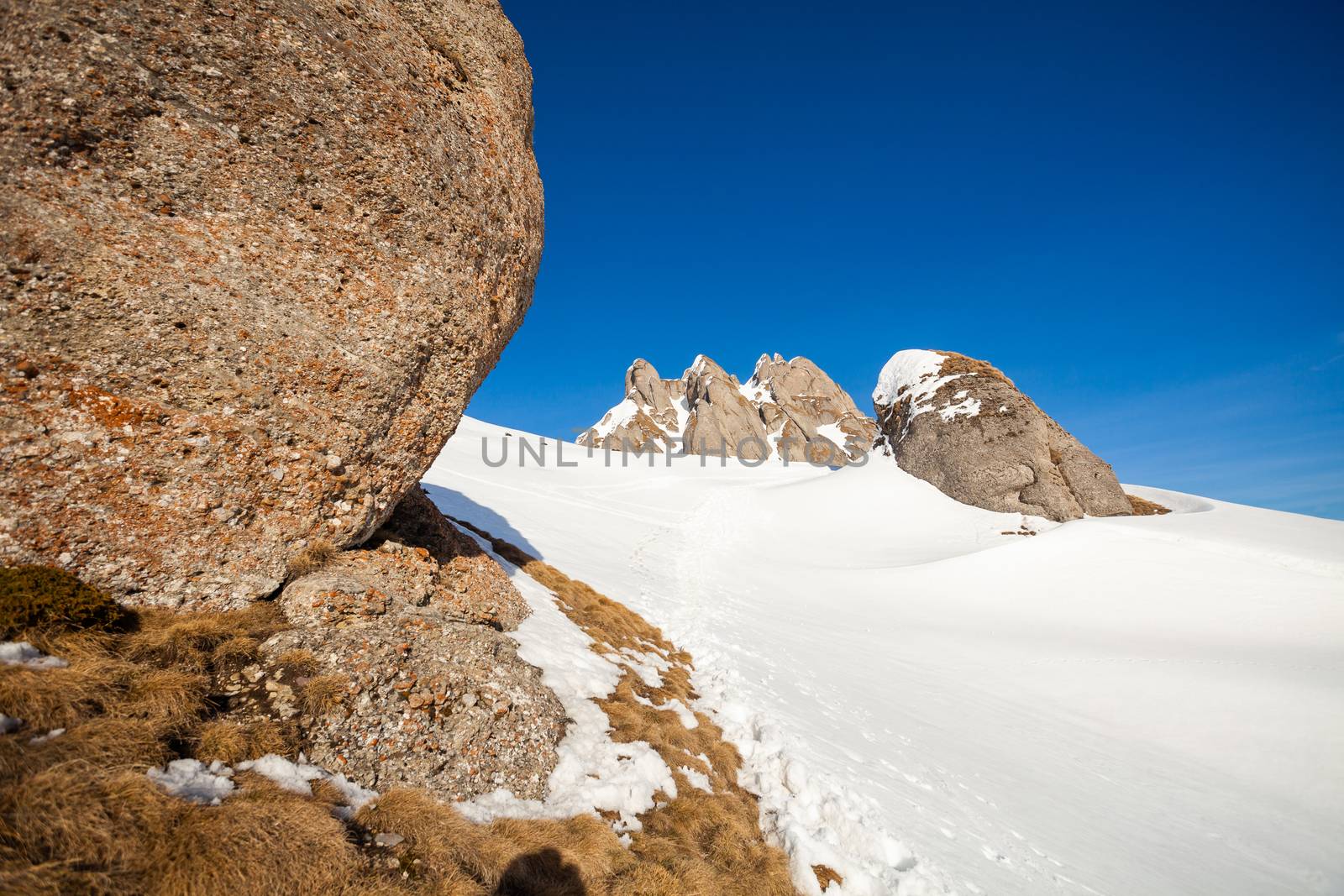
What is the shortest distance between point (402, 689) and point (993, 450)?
1129 inches

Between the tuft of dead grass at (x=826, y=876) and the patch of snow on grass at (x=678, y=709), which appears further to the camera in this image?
the patch of snow on grass at (x=678, y=709)

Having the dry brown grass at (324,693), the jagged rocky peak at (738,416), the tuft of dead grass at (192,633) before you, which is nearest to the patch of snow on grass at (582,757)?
the dry brown grass at (324,693)

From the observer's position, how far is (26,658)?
151 inches

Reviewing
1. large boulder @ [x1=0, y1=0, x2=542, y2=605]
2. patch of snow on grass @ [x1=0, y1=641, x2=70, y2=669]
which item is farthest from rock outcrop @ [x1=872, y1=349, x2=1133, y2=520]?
patch of snow on grass @ [x1=0, y1=641, x2=70, y2=669]

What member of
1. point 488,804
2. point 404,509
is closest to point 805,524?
point 404,509

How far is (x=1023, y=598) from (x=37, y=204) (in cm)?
2372

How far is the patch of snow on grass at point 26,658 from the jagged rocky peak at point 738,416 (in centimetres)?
8745

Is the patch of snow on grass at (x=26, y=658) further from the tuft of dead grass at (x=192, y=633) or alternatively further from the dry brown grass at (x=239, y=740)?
the dry brown grass at (x=239, y=740)

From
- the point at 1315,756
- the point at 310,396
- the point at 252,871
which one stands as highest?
the point at 310,396

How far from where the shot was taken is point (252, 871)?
2973 mm

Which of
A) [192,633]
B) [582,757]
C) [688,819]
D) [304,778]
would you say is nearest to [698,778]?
[688,819]

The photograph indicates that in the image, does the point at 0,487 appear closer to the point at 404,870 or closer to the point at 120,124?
the point at 120,124

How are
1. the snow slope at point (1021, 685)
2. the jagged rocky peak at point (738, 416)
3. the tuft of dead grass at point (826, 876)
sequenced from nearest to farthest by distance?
1. the tuft of dead grass at point (826, 876)
2. the snow slope at point (1021, 685)
3. the jagged rocky peak at point (738, 416)

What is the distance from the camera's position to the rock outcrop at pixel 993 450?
2438 cm
